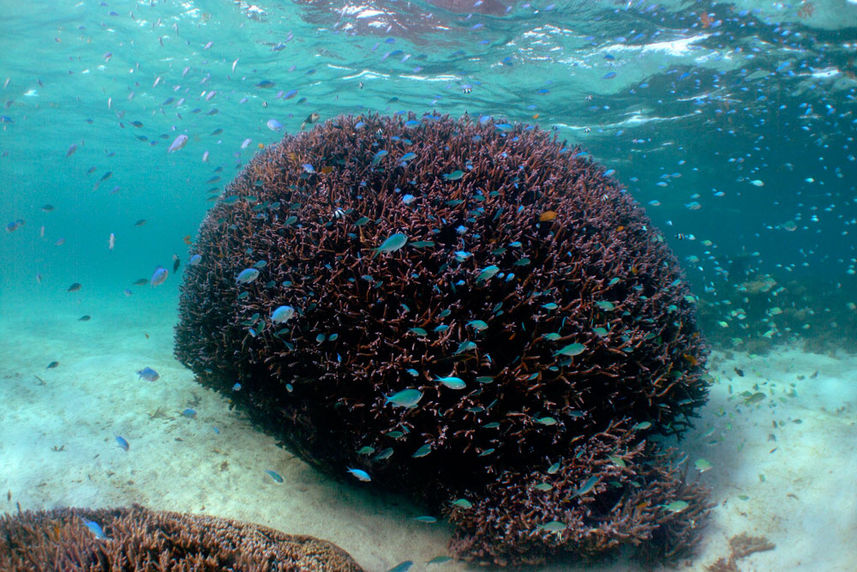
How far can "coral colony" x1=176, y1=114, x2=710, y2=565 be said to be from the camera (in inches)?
175

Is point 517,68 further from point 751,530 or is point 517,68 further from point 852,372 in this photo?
point 751,530

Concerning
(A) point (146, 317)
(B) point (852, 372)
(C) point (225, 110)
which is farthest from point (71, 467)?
(C) point (225, 110)

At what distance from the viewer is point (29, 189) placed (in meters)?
67.9

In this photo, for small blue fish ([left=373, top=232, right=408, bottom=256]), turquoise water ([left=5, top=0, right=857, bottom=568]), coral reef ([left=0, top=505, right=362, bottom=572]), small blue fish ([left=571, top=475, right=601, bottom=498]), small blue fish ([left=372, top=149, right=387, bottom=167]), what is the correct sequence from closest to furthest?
1. coral reef ([left=0, top=505, right=362, bottom=572])
2. small blue fish ([left=571, top=475, right=601, bottom=498])
3. small blue fish ([left=373, top=232, right=408, bottom=256])
4. small blue fish ([left=372, top=149, right=387, bottom=167])
5. turquoise water ([left=5, top=0, right=857, bottom=568])

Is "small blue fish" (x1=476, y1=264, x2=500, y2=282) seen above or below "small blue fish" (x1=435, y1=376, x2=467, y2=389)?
above

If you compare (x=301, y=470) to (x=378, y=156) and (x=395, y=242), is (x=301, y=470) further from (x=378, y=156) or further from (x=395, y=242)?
(x=378, y=156)

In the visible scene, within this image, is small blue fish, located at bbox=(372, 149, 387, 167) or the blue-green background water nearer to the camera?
small blue fish, located at bbox=(372, 149, 387, 167)

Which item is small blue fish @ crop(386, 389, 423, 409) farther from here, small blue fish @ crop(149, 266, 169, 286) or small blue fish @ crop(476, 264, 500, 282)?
small blue fish @ crop(149, 266, 169, 286)

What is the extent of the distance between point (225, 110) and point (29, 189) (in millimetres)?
64776

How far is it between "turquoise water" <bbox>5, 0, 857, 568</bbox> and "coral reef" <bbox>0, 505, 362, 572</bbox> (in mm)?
6745

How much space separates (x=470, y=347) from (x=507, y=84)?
21.4 m

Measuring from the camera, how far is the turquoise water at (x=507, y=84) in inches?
600

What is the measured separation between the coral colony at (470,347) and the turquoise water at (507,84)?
4475 millimetres

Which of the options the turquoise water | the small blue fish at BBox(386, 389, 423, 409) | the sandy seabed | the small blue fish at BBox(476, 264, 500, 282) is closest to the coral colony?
the small blue fish at BBox(386, 389, 423, 409)
